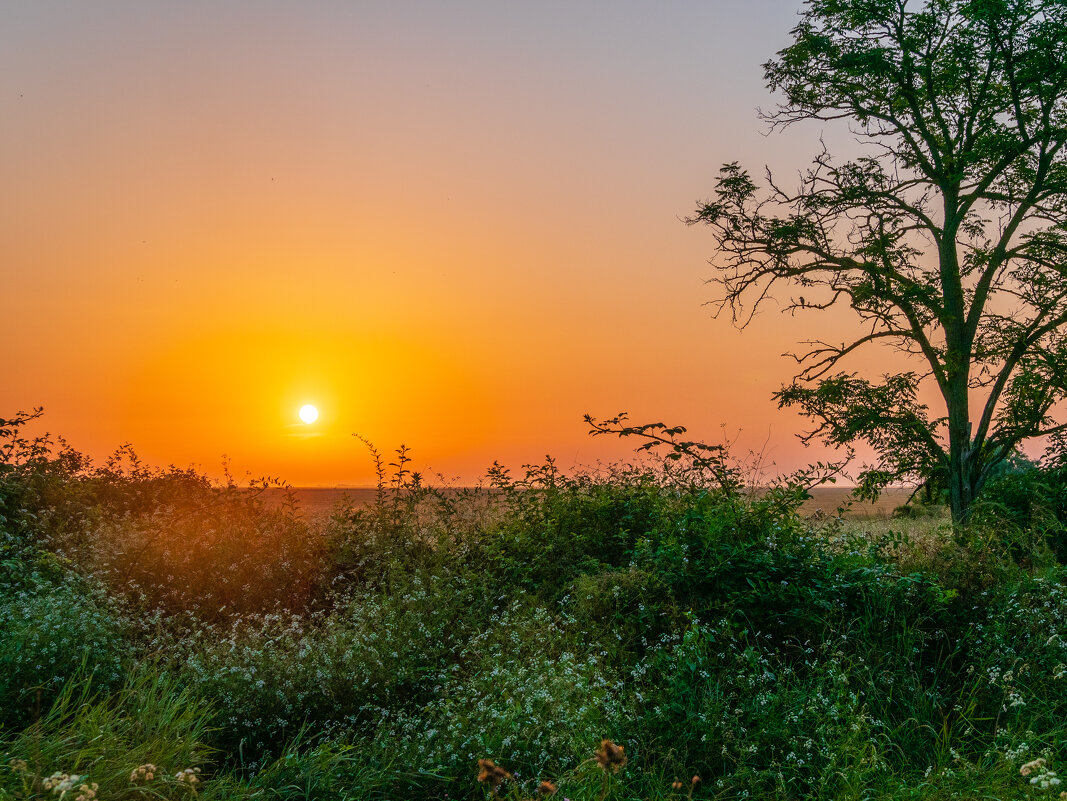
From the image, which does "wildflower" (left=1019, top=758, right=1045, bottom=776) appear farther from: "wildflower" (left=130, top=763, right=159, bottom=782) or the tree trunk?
the tree trunk

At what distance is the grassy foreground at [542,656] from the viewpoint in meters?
4.59

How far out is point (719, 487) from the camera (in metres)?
8.72

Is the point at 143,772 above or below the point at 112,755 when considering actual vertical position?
above

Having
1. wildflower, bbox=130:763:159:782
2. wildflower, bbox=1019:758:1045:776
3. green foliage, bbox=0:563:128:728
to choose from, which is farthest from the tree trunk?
wildflower, bbox=130:763:159:782

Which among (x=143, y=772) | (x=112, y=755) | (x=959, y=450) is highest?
(x=959, y=450)

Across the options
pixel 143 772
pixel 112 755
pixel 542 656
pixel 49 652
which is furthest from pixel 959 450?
pixel 143 772

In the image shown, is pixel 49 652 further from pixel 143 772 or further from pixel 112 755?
pixel 143 772

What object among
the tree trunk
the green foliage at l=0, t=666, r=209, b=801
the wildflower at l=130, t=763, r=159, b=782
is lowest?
the green foliage at l=0, t=666, r=209, b=801

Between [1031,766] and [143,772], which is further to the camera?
[143,772]

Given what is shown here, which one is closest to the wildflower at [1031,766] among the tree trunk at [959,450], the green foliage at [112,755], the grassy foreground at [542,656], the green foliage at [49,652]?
the grassy foreground at [542,656]

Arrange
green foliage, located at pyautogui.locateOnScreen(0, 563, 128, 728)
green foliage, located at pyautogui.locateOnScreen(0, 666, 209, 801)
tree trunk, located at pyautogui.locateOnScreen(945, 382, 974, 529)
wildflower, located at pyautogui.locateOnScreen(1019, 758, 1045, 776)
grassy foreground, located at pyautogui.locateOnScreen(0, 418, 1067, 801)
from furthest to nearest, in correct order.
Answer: tree trunk, located at pyautogui.locateOnScreen(945, 382, 974, 529)
green foliage, located at pyautogui.locateOnScreen(0, 563, 128, 728)
grassy foreground, located at pyautogui.locateOnScreen(0, 418, 1067, 801)
green foliage, located at pyautogui.locateOnScreen(0, 666, 209, 801)
wildflower, located at pyautogui.locateOnScreen(1019, 758, 1045, 776)

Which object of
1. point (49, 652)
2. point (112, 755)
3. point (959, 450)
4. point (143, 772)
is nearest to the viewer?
point (143, 772)

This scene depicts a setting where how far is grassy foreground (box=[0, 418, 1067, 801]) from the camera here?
15.1 ft

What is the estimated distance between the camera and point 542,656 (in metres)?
6.02
